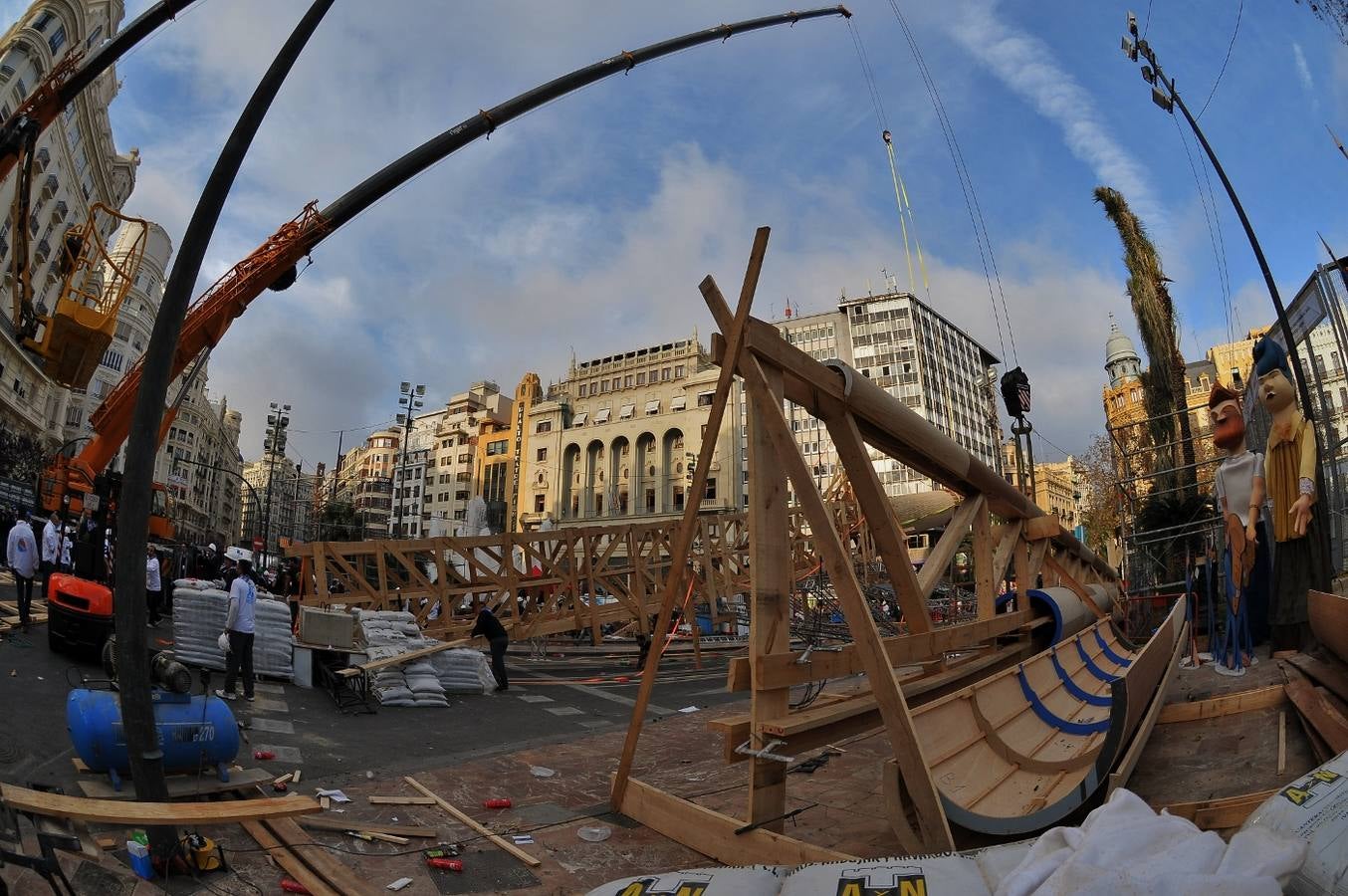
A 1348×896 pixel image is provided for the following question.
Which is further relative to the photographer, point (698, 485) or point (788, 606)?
point (698, 485)

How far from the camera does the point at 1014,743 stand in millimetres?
4637

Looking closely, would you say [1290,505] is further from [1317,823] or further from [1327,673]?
[1317,823]

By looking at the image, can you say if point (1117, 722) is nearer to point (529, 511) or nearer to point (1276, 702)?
point (1276, 702)

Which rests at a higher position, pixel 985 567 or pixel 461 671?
pixel 985 567

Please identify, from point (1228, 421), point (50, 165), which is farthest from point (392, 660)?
point (50, 165)

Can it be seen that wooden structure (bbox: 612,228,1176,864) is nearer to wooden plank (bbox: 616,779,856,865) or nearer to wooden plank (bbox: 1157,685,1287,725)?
wooden plank (bbox: 616,779,856,865)

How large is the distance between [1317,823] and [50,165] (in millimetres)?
53665

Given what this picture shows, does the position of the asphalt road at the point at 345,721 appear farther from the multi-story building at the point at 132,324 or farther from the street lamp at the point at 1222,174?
the multi-story building at the point at 132,324

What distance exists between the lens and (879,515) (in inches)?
179

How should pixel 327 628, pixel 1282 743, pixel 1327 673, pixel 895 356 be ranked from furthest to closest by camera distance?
pixel 895 356 < pixel 327 628 < pixel 1327 673 < pixel 1282 743

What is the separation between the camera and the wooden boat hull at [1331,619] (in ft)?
14.5

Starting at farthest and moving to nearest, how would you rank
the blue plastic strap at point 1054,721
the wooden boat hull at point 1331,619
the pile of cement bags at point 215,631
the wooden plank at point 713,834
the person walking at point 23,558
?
the person walking at point 23,558 < the pile of cement bags at point 215,631 < the blue plastic strap at point 1054,721 < the wooden boat hull at point 1331,619 < the wooden plank at point 713,834

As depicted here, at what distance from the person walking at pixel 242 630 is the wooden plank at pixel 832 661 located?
7561 millimetres

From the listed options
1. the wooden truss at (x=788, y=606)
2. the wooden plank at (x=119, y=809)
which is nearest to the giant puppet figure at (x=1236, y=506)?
the wooden truss at (x=788, y=606)
